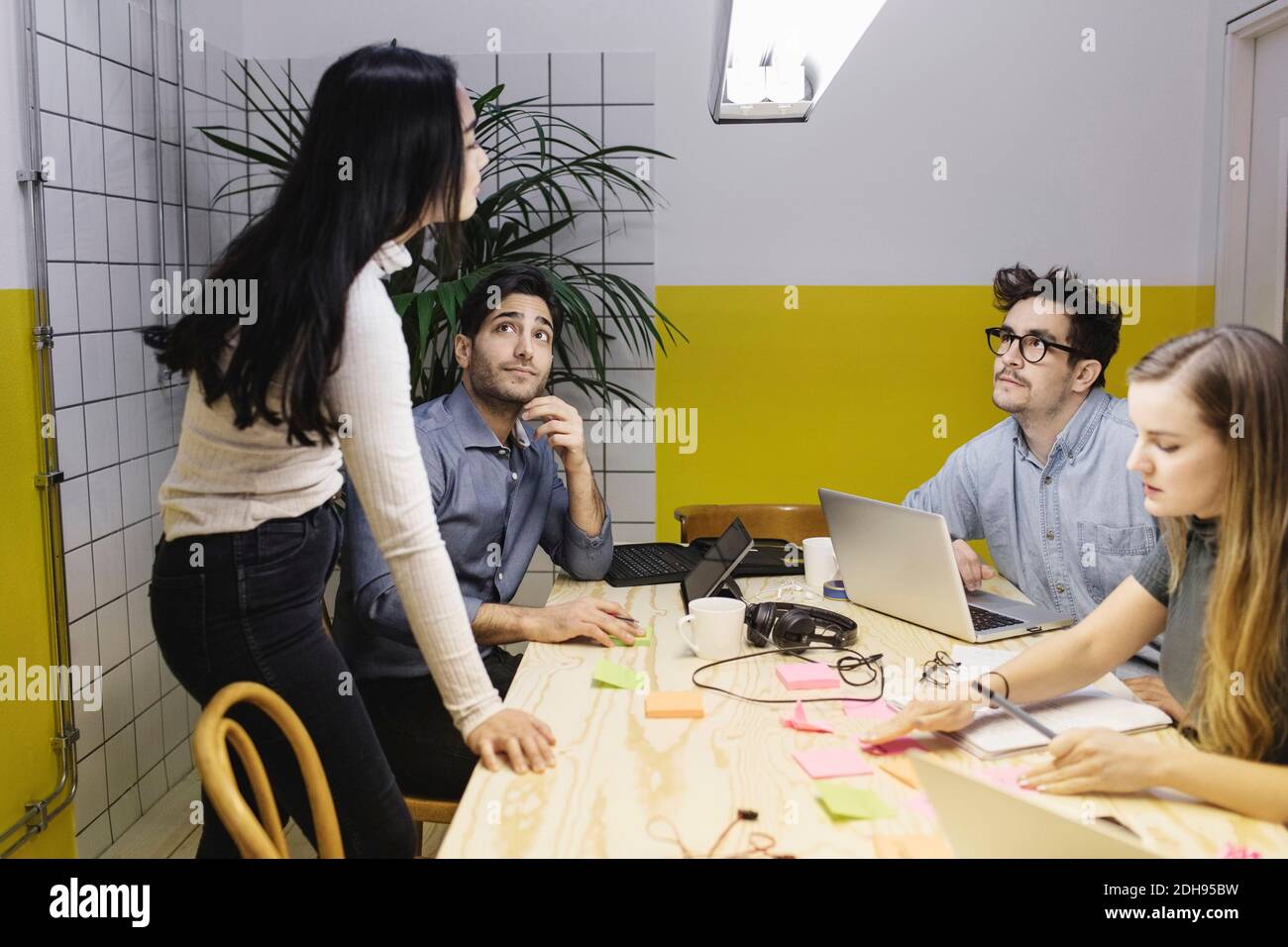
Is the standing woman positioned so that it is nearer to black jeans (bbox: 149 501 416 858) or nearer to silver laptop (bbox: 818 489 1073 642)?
black jeans (bbox: 149 501 416 858)

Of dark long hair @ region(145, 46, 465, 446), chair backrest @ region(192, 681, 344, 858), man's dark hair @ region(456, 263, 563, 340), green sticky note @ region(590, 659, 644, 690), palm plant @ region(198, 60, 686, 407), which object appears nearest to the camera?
chair backrest @ region(192, 681, 344, 858)

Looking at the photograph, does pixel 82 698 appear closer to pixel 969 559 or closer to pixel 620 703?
pixel 620 703

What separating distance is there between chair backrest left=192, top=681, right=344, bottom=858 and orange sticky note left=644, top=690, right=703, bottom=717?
0.44 meters

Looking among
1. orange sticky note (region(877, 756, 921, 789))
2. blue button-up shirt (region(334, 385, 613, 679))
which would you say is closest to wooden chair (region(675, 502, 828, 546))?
blue button-up shirt (region(334, 385, 613, 679))

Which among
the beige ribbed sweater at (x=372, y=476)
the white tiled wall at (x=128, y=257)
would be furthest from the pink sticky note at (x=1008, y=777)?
the white tiled wall at (x=128, y=257)

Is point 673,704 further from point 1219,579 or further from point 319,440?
point 1219,579

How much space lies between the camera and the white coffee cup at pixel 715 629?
1796 mm

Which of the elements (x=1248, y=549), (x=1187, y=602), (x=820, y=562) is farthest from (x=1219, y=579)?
(x=820, y=562)

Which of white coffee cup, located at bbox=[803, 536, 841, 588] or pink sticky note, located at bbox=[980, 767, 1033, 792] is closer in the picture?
pink sticky note, located at bbox=[980, 767, 1033, 792]

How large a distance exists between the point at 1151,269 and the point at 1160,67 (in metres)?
0.63

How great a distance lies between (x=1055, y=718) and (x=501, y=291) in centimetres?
143

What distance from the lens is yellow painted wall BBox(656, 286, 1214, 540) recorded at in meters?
3.61
